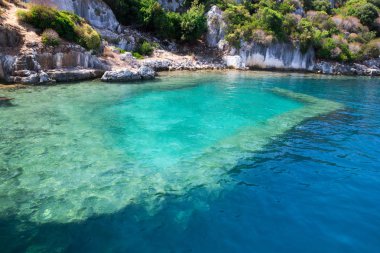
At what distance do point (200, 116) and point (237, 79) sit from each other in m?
17.2

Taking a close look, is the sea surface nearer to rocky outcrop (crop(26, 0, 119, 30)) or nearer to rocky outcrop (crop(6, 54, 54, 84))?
rocky outcrop (crop(6, 54, 54, 84))

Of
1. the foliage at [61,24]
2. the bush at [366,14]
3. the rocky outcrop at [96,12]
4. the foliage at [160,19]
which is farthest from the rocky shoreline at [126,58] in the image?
the bush at [366,14]

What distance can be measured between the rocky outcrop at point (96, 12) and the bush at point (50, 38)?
10.8 m

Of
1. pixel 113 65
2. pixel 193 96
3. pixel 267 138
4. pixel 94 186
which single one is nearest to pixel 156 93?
pixel 193 96

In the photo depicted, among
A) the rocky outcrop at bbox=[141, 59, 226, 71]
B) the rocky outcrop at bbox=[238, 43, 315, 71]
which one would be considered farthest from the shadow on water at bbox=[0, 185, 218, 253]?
the rocky outcrop at bbox=[238, 43, 315, 71]

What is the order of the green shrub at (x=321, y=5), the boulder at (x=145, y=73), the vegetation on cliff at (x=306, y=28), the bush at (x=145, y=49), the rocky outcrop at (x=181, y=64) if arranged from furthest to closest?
the green shrub at (x=321, y=5)
the vegetation on cliff at (x=306, y=28)
the bush at (x=145, y=49)
the rocky outcrop at (x=181, y=64)
the boulder at (x=145, y=73)

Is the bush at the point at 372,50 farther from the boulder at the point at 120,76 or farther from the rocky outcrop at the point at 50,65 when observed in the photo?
the rocky outcrop at the point at 50,65

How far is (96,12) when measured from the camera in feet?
125

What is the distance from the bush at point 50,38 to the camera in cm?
2545

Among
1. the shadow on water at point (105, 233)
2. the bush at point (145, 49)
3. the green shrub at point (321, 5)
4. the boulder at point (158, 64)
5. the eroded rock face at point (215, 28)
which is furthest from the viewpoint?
the green shrub at point (321, 5)

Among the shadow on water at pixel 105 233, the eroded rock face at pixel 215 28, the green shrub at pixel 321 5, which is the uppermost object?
the green shrub at pixel 321 5

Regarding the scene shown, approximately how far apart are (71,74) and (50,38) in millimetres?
3300

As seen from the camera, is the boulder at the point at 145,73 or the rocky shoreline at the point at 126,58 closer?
the rocky shoreline at the point at 126,58

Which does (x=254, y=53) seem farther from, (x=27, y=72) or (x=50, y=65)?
(x=27, y=72)
